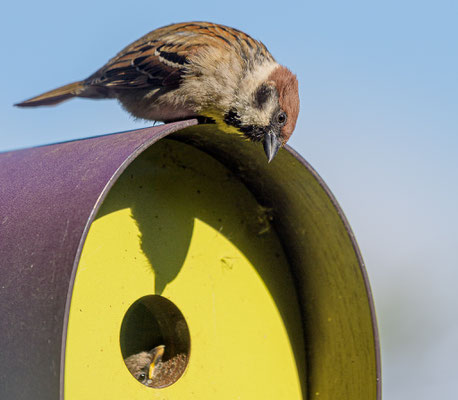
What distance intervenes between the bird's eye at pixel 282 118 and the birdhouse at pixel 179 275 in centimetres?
19

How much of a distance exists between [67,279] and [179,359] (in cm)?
89

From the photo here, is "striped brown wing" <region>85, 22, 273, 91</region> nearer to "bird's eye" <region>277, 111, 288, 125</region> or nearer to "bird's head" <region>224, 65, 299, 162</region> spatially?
"bird's head" <region>224, 65, 299, 162</region>

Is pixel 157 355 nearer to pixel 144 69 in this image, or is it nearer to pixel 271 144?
pixel 271 144

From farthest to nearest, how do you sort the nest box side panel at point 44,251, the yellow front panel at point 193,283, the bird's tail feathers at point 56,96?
the bird's tail feathers at point 56,96 < the yellow front panel at point 193,283 < the nest box side panel at point 44,251

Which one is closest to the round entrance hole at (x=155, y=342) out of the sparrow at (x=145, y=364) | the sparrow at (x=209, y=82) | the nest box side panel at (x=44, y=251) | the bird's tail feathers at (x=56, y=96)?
the sparrow at (x=145, y=364)

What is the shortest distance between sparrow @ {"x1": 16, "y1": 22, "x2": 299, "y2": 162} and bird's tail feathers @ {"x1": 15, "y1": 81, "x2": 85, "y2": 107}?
13 cm

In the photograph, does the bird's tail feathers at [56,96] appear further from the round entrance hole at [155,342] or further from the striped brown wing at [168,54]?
the round entrance hole at [155,342]

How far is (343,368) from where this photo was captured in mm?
2977

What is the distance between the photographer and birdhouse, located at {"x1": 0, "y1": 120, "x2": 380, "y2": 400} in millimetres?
2162

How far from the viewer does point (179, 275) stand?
2.74 metres

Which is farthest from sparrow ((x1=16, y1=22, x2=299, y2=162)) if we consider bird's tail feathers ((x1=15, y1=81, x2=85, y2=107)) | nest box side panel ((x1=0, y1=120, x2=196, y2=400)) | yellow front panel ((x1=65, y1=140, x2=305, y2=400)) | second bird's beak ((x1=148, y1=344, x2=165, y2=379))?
second bird's beak ((x1=148, y1=344, x2=165, y2=379))

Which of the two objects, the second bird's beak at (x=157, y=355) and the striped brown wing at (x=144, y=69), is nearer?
the second bird's beak at (x=157, y=355)

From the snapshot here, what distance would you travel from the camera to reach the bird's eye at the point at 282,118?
312 centimetres

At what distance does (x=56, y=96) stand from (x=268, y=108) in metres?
1.08
